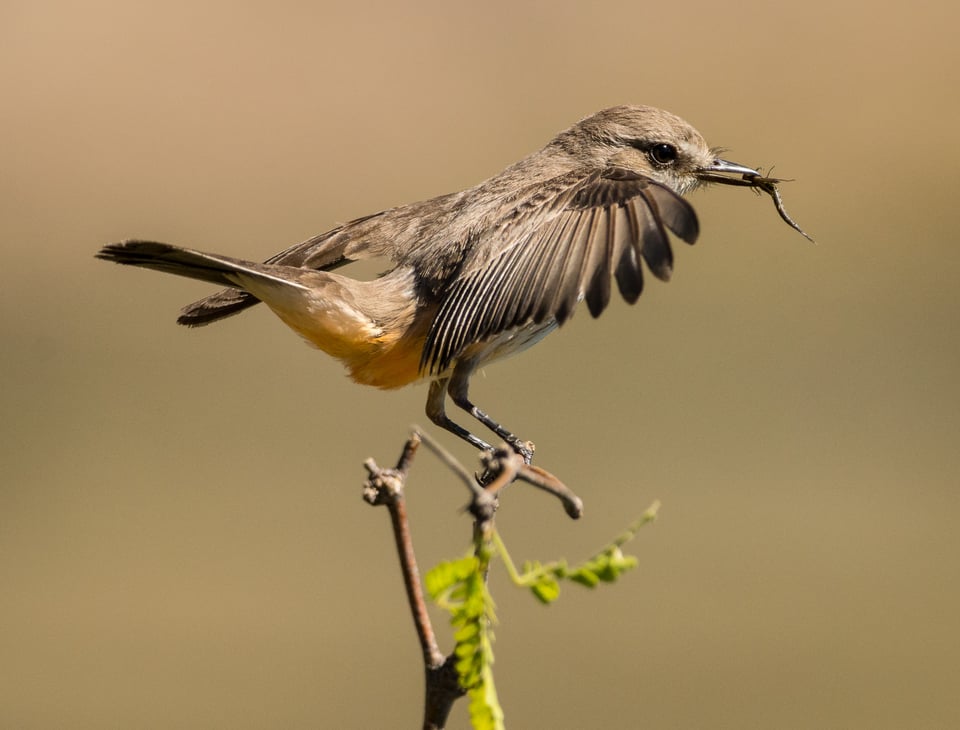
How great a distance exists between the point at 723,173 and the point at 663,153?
1.07 feet

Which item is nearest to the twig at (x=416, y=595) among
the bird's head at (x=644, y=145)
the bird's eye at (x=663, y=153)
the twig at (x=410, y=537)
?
the twig at (x=410, y=537)

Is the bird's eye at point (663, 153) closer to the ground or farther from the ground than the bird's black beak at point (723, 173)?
farther from the ground

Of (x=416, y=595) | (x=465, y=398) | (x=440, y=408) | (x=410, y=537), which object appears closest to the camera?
(x=416, y=595)

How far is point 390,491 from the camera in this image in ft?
5.43

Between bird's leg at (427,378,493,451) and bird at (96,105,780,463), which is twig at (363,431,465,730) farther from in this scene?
bird's leg at (427,378,493,451)

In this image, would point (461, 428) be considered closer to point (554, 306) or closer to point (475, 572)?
point (554, 306)

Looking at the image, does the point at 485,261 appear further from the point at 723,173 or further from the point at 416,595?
the point at 416,595

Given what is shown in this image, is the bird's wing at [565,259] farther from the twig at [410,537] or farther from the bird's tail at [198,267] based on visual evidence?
the twig at [410,537]

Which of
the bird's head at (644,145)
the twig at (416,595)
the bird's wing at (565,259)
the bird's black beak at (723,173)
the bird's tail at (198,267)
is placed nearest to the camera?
the twig at (416,595)

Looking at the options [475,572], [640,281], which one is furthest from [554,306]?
[475,572]

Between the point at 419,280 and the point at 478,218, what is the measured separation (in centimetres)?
40

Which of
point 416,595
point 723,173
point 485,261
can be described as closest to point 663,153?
point 723,173

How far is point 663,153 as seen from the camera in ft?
Answer: 18.3

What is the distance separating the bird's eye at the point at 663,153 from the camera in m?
5.56
